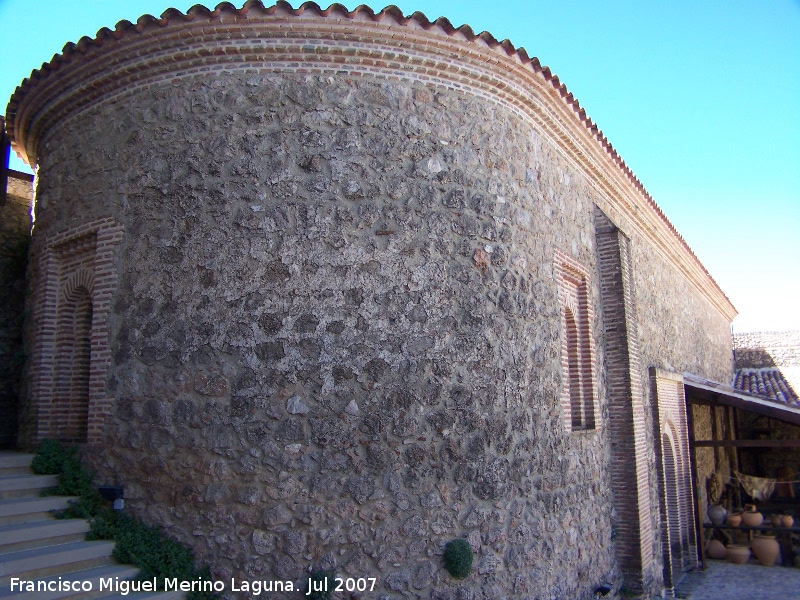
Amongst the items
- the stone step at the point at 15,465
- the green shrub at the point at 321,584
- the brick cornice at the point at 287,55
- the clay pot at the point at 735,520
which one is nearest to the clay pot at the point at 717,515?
the clay pot at the point at 735,520

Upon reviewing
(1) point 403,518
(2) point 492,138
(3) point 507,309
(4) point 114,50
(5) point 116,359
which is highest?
(4) point 114,50

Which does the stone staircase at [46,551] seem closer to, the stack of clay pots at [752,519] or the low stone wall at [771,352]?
the stack of clay pots at [752,519]

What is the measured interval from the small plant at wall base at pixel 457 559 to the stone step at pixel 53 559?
2745mm

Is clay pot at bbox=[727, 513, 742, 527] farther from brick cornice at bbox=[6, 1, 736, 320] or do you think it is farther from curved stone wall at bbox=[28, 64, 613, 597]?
brick cornice at bbox=[6, 1, 736, 320]

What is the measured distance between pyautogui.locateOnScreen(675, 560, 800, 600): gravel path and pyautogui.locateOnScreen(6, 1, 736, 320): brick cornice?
7212 millimetres

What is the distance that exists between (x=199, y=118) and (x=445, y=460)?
12.4ft

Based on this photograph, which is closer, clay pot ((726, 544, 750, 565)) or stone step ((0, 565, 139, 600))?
stone step ((0, 565, 139, 600))

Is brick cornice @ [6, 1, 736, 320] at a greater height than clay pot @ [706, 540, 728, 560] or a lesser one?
greater

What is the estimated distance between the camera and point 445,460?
532 centimetres

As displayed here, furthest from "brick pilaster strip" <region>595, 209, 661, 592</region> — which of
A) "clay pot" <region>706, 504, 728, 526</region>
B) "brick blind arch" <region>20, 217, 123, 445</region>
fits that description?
"brick blind arch" <region>20, 217, 123, 445</region>

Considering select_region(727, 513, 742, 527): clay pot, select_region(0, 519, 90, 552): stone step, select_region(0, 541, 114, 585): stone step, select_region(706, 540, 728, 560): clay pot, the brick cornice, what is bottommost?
select_region(706, 540, 728, 560): clay pot

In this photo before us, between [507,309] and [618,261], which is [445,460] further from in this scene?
[618,261]

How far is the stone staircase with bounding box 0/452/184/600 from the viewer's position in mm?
4445

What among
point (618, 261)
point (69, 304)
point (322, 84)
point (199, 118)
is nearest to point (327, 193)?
point (322, 84)
